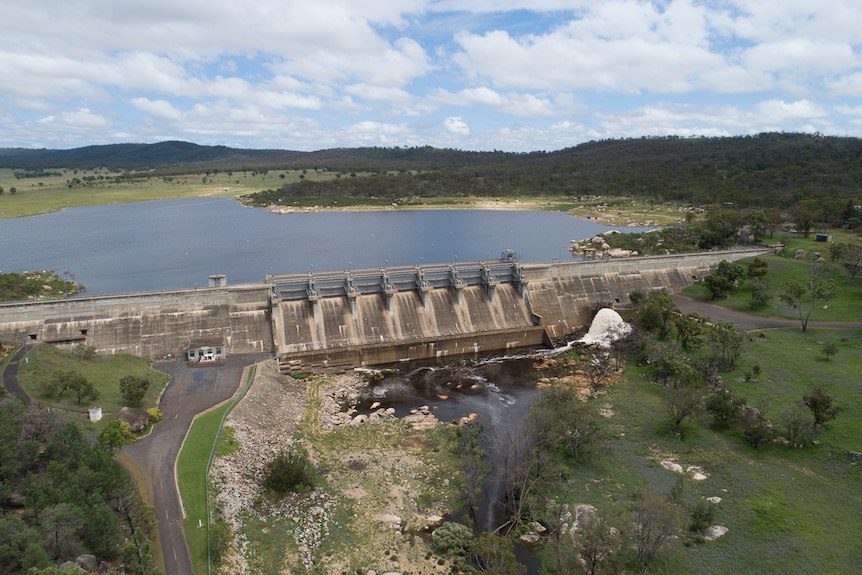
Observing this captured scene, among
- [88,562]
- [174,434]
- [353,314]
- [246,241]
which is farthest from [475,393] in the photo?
[246,241]

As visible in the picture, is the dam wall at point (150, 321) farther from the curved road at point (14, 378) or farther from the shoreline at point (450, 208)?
the shoreline at point (450, 208)

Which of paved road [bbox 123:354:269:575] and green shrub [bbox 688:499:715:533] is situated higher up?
paved road [bbox 123:354:269:575]

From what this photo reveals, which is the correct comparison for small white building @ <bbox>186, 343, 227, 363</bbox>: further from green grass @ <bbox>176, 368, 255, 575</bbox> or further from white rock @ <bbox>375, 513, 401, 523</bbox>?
white rock @ <bbox>375, 513, 401, 523</bbox>

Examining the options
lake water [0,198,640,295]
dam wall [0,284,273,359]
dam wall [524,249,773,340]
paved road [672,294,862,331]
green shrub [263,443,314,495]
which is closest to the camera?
green shrub [263,443,314,495]

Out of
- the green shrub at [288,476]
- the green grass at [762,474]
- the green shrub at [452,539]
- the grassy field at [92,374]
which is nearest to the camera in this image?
the green grass at [762,474]

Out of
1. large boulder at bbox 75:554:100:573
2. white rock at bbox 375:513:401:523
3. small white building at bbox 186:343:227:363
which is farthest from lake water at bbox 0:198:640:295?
large boulder at bbox 75:554:100:573

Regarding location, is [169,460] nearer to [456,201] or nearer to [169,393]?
[169,393]


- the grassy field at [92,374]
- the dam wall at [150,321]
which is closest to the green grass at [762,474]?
the grassy field at [92,374]
